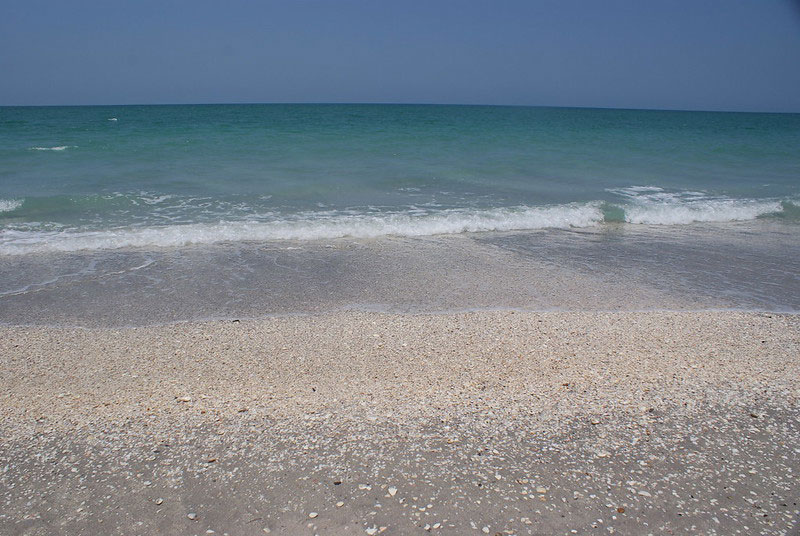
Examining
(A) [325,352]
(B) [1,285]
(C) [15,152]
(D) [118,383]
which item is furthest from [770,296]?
(C) [15,152]

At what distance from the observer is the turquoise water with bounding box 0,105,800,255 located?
9.01 metres

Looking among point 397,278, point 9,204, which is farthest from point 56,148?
point 397,278

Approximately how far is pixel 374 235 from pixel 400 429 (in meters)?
5.64

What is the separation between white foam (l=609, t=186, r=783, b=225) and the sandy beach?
5956mm

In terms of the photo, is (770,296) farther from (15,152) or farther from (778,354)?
(15,152)

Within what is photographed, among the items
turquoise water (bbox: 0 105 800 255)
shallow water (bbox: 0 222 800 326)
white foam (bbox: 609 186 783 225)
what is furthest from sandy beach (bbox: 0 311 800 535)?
white foam (bbox: 609 186 783 225)

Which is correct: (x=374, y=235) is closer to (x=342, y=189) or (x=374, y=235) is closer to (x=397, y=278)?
(x=397, y=278)

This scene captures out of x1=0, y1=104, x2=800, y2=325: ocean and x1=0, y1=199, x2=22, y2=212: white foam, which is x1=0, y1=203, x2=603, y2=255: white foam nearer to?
x1=0, y1=104, x2=800, y2=325: ocean

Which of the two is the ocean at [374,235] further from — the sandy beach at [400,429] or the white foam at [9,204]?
the sandy beach at [400,429]

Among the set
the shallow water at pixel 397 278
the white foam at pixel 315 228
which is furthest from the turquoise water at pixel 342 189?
the shallow water at pixel 397 278

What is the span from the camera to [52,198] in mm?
10820

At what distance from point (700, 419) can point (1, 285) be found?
7037 mm

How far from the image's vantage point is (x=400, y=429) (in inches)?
130

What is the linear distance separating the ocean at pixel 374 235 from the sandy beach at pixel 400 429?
0.92 m
